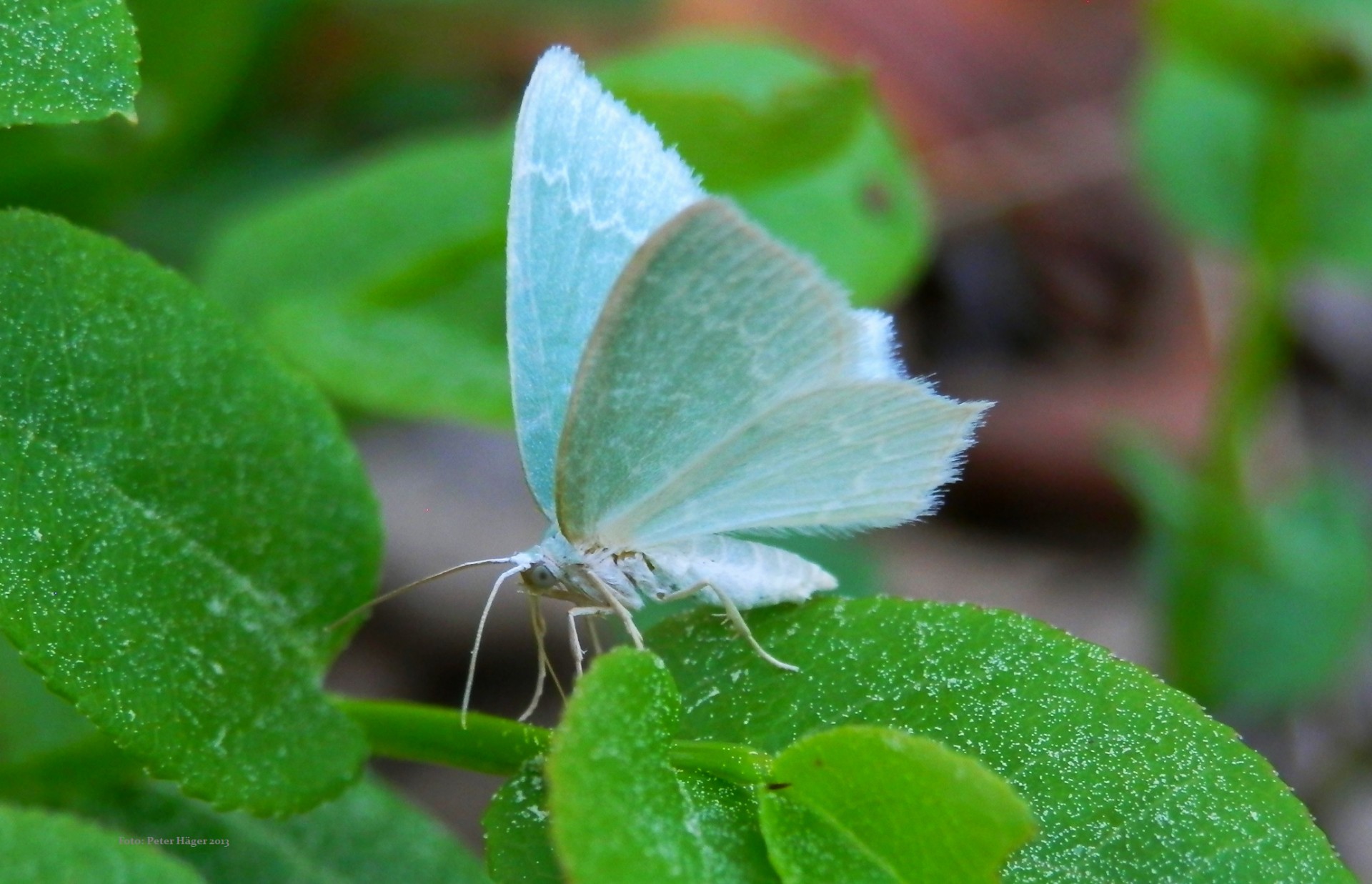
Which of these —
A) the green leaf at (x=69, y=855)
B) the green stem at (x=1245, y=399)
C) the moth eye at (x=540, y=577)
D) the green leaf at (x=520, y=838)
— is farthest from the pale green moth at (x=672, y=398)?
the green stem at (x=1245, y=399)

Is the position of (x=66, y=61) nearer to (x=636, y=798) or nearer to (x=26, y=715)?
(x=636, y=798)

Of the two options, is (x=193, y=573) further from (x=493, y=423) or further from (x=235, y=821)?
(x=493, y=423)

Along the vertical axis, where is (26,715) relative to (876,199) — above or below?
below

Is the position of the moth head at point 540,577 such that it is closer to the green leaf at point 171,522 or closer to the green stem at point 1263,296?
the green leaf at point 171,522

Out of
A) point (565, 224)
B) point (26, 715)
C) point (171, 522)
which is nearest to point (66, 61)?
point (171, 522)

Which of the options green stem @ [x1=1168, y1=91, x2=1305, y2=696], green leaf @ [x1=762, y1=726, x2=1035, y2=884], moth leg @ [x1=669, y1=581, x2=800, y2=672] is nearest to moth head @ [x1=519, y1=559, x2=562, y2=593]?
moth leg @ [x1=669, y1=581, x2=800, y2=672]

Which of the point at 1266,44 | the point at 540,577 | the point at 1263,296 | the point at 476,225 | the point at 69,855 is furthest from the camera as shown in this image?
the point at 1263,296
